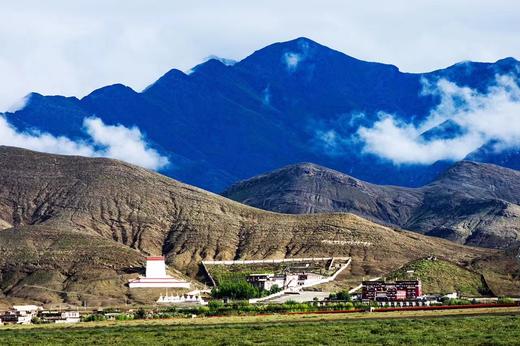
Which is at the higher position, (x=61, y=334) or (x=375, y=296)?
(x=375, y=296)

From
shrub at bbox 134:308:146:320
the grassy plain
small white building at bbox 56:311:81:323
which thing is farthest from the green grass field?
small white building at bbox 56:311:81:323

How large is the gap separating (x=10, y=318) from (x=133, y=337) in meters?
56.9

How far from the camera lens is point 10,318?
14900 centimetres

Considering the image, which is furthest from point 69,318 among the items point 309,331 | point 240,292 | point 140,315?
point 309,331

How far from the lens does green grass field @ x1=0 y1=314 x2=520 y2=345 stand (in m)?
84.4

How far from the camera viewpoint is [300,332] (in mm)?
94562

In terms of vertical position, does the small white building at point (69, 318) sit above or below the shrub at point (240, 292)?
below

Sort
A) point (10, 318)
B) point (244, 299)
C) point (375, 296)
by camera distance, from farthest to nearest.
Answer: point (244, 299), point (375, 296), point (10, 318)

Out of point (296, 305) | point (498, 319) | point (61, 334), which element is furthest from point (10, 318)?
point (498, 319)

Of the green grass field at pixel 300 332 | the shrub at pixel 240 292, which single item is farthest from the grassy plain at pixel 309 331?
the shrub at pixel 240 292

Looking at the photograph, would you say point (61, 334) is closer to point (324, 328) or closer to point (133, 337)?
point (133, 337)

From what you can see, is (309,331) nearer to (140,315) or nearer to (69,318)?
(140,315)

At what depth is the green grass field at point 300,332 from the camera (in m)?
84.4

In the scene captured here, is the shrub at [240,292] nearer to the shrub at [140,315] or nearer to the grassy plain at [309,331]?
the shrub at [140,315]
